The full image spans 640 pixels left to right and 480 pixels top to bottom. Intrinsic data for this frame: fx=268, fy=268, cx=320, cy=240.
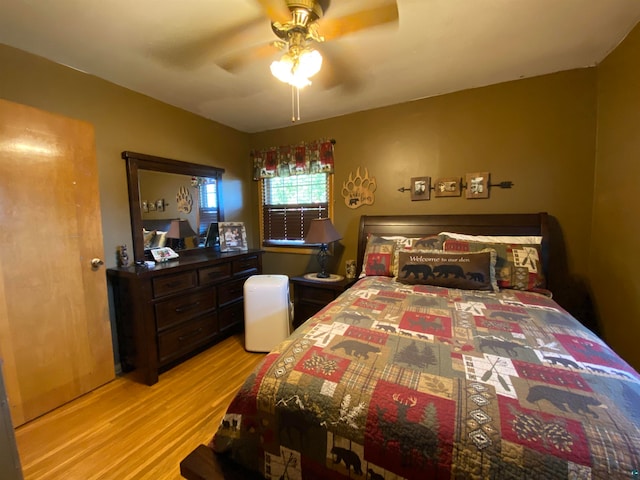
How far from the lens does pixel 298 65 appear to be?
1.50m

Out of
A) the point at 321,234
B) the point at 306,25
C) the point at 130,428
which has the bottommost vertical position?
the point at 130,428

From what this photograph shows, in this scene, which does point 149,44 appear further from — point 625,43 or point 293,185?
point 625,43

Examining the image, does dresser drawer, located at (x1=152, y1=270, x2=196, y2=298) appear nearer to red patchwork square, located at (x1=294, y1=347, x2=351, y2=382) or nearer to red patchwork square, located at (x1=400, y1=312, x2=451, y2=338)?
red patchwork square, located at (x1=294, y1=347, x2=351, y2=382)

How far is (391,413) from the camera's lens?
79 cm

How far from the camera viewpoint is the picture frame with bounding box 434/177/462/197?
251 cm

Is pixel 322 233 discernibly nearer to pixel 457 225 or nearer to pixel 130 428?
pixel 457 225

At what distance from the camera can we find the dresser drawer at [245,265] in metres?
2.83

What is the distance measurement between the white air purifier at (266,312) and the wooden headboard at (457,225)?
0.90 metres

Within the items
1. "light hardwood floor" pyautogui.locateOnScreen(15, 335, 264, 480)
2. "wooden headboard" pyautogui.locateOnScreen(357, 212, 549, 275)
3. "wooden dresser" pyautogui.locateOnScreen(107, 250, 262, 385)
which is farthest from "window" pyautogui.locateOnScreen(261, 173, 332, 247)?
"light hardwood floor" pyautogui.locateOnScreen(15, 335, 264, 480)

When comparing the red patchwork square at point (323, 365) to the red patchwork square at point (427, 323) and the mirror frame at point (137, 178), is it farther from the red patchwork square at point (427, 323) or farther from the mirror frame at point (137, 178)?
the mirror frame at point (137, 178)

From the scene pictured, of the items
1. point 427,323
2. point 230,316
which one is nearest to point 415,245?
point 427,323

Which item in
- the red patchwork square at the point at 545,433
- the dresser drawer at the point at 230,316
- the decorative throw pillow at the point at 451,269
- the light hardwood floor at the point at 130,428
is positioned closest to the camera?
the red patchwork square at the point at 545,433

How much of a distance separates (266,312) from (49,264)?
157 centimetres

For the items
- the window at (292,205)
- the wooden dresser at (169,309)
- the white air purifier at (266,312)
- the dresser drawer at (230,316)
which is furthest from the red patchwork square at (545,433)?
the window at (292,205)
